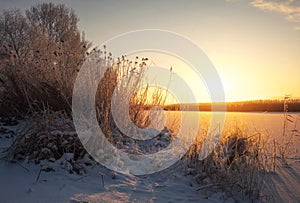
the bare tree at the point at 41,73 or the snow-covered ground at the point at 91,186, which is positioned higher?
the bare tree at the point at 41,73

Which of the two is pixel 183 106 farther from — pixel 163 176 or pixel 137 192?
pixel 137 192

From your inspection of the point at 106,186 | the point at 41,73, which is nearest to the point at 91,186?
the point at 106,186

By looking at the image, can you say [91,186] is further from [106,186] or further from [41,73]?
[41,73]

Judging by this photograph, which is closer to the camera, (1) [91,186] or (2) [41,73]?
(1) [91,186]

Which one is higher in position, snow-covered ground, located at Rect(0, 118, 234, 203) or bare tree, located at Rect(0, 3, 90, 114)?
bare tree, located at Rect(0, 3, 90, 114)

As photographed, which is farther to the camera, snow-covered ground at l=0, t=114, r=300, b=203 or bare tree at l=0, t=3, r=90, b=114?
bare tree at l=0, t=3, r=90, b=114

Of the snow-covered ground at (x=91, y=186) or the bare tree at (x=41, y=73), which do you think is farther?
the bare tree at (x=41, y=73)

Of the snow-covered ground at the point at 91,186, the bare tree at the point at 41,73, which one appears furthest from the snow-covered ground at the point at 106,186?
the bare tree at the point at 41,73

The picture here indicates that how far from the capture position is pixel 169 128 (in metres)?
5.53

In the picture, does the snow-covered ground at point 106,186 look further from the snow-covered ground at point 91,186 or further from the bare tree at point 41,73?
the bare tree at point 41,73

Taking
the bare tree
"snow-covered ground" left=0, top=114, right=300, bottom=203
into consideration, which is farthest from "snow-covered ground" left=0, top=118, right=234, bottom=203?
the bare tree

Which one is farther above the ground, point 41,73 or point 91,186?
point 41,73

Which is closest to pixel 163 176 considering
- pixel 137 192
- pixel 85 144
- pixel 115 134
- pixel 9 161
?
pixel 137 192

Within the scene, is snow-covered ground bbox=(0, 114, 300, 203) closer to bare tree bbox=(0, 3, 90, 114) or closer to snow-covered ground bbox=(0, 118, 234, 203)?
snow-covered ground bbox=(0, 118, 234, 203)
